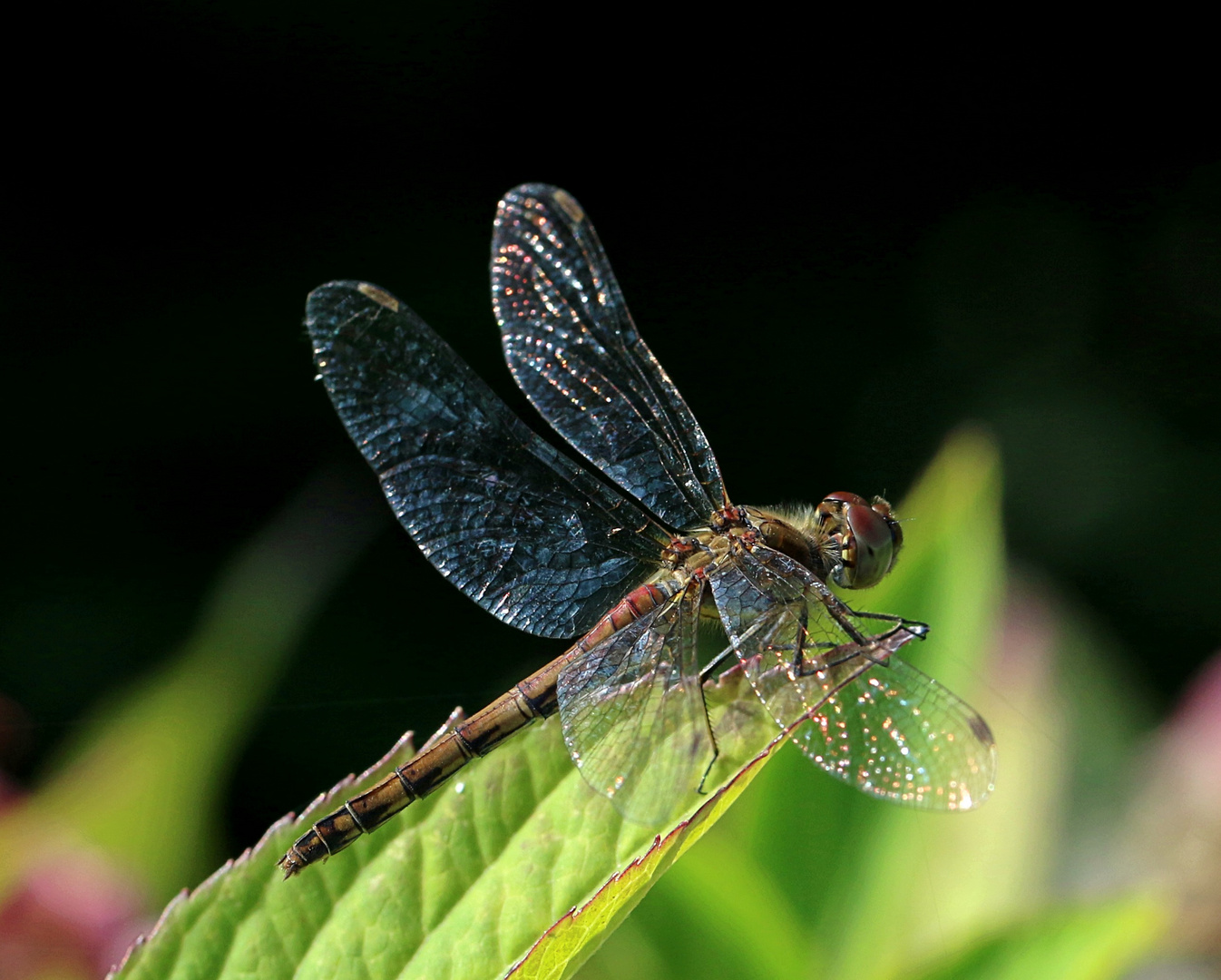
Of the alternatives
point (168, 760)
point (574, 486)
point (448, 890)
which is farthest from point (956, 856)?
point (168, 760)

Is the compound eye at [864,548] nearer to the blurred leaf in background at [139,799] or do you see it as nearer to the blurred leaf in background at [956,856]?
the blurred leaf in background at [956,856]

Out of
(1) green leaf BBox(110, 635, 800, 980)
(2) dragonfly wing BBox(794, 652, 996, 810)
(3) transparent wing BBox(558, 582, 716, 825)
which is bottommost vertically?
(2) dragonfly wing BBox(794, 652, 996, 810)

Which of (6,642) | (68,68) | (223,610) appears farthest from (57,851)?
(68,68)

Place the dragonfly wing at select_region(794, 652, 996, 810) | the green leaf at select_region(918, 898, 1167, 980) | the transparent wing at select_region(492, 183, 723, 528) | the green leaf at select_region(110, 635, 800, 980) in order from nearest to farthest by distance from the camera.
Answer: the green leaf at select_region(110, 635, 800, 980)
the green leaf at select_region(918, 898, 1167, 980)
the dragonfly wing at select_region(794, 652, 996, 810)
the transparent wing at select_region(492, 183, 723, 528)

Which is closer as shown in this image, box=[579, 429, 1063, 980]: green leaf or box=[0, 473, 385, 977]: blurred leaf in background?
box=[579, 429, 1063, 980]: green leaf

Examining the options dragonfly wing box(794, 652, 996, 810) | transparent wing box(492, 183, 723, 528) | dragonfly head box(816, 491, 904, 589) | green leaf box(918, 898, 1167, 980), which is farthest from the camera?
transparent wing box(492, 183, 723, 528)

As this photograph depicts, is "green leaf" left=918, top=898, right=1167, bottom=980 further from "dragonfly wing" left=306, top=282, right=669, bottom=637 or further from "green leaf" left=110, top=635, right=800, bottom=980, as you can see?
"dragonfly wing" left=306, top=282, right=669, bottom=637

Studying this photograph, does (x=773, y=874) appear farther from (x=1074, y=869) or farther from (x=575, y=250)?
(x=1074, y=869)

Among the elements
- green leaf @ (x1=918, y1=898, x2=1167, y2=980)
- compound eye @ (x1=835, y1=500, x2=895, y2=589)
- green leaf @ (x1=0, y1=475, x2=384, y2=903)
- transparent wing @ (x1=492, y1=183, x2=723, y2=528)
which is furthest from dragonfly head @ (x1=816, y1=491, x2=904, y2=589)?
green leaf @ (x1=0, y1=475, x2=384, y2=903)

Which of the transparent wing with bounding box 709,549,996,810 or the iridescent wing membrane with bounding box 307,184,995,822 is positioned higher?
the iridescent wing membrane with bounding box 307,184,995,822
